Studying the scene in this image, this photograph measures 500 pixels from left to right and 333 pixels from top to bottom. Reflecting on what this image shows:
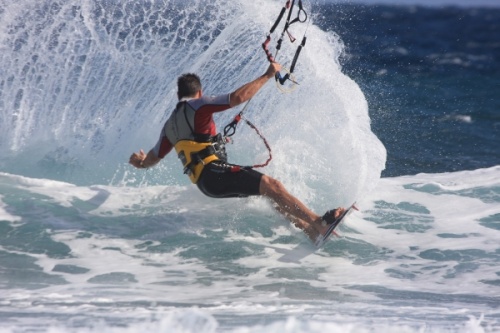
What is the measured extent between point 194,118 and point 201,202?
124cm

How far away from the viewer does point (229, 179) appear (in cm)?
677

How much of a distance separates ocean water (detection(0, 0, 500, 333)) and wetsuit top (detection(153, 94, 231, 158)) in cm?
95

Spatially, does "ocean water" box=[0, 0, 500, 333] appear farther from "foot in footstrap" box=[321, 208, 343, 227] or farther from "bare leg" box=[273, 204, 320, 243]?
"foot in footstrap" box=[321, 208, 343, 227]

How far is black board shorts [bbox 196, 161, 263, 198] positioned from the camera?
22.2 feet

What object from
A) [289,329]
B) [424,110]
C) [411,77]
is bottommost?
[289,329]

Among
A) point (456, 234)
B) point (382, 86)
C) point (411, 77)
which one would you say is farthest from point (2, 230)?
point (411, 77)

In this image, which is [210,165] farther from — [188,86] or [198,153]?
[188,86]

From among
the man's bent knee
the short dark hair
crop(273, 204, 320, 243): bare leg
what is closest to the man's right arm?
the short dark hair

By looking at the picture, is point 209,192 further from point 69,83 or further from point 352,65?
point 352,65

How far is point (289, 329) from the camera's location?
4.71 metres

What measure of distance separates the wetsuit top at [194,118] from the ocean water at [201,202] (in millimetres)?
953

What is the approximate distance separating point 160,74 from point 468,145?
19.7 feet

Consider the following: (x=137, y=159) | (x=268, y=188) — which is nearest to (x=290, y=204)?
(x=268, y=188)

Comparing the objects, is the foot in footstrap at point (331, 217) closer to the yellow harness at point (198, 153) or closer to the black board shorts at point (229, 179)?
the black board shorts at point (229, 179)
